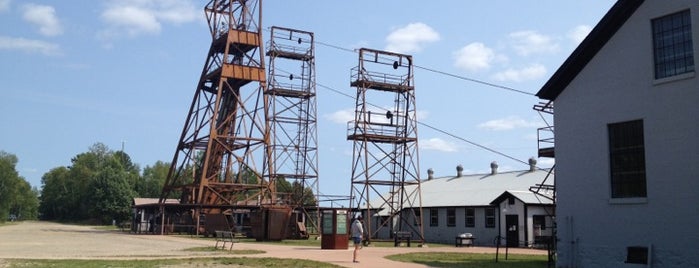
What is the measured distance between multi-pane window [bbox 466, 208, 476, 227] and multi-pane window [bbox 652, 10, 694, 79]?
2748 cm

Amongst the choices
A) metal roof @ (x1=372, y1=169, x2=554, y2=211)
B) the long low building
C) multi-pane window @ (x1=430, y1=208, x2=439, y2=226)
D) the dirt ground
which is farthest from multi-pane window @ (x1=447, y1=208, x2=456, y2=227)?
the dirt ground

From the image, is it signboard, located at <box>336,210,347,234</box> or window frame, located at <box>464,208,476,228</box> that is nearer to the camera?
signboard, located at <box>336,210,347,234</box>

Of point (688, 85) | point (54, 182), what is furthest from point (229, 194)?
point (54, 182)

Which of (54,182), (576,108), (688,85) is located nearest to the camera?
(688,85)

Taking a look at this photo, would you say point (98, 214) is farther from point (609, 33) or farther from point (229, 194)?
point (609, 33)

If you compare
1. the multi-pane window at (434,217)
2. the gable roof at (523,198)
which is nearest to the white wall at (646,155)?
the gable roof at (523,198)

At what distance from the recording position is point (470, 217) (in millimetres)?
46750

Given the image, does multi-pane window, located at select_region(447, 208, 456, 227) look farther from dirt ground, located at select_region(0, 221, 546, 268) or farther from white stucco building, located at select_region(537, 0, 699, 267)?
white stucco building, located at select_region(537, 0, 699, 267)

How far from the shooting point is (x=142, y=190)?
13088 cm

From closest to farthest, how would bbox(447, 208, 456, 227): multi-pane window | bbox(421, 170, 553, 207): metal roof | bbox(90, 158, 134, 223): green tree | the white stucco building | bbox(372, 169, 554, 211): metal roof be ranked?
the white stucco building, bbox(372, 169, 554, 211): metal roof, bbox(421, 170, 553, 207): metal roof, bbox(447, 208, 456, 227): multi-pane window, bbox(90, 158, 134, 223): green tree

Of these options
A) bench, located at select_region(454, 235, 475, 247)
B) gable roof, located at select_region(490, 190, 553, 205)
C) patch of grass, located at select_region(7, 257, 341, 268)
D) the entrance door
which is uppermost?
gable roof, located at select_region(490, 190, 553, 205)

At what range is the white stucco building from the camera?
1883 cm

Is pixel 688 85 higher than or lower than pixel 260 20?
lower

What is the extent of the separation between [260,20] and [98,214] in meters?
64.8
